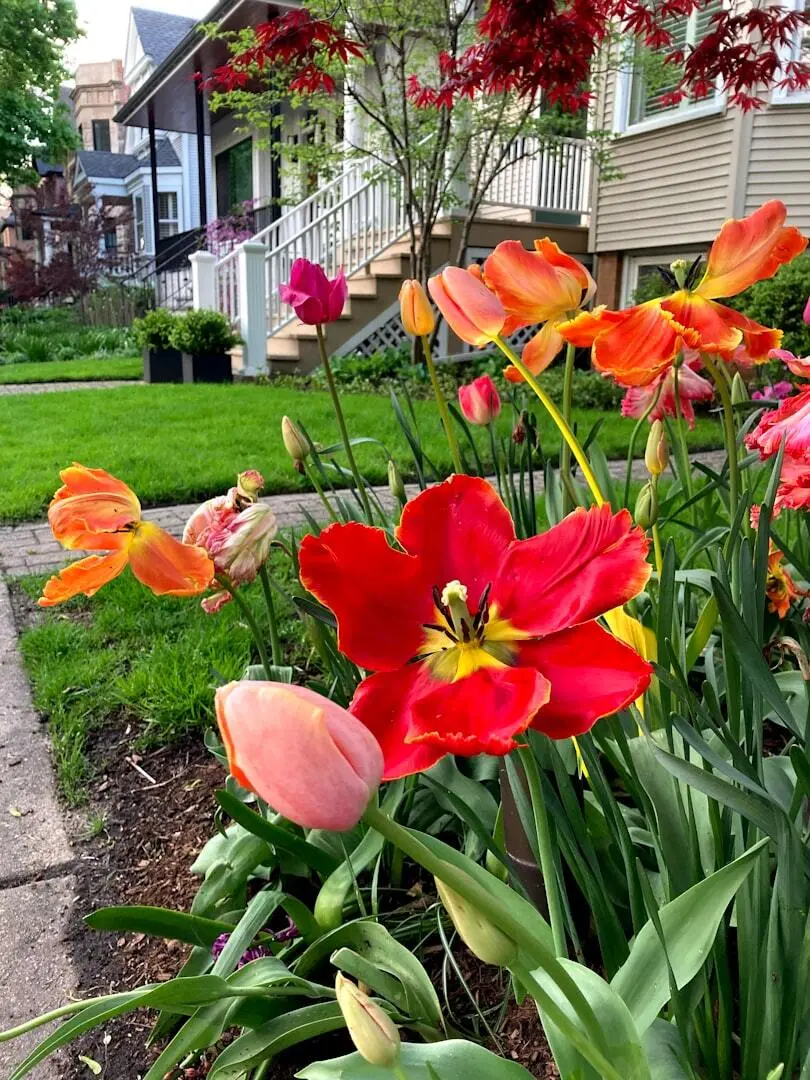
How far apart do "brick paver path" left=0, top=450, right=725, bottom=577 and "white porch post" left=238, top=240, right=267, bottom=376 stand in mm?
5299

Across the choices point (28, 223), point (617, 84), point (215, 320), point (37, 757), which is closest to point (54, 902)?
point (37, 757)

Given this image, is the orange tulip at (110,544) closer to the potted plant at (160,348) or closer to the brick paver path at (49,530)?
the brick paver path at (49,530)

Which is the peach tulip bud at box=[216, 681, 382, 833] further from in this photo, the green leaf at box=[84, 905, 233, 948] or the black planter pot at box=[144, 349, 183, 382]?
the black planter pot at box=[144, 349, 183, 382]

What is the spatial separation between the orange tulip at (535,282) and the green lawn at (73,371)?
30.9 ft

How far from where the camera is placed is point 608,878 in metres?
1.09

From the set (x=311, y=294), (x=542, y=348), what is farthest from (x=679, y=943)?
(x=311, y=294)

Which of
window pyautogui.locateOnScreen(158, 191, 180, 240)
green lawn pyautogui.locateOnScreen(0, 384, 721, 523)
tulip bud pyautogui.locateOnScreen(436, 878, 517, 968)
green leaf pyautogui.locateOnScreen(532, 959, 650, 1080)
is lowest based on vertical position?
green lawn pyautogui.locateOnScreen(0, 384, 721, 523)

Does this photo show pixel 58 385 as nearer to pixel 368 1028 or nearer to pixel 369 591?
pixel 369 591

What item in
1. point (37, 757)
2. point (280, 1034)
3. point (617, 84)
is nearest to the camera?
point (280, 1034)

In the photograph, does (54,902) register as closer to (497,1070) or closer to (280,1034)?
(280,1034)

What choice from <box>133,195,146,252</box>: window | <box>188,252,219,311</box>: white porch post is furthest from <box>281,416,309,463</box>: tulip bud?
<box>133,195,146,252</box>: window

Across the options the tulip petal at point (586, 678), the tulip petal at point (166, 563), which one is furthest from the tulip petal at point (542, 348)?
the tulip petal at point (586, 678)

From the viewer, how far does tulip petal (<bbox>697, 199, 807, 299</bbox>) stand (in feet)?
3.41

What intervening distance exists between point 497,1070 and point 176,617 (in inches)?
90.2
